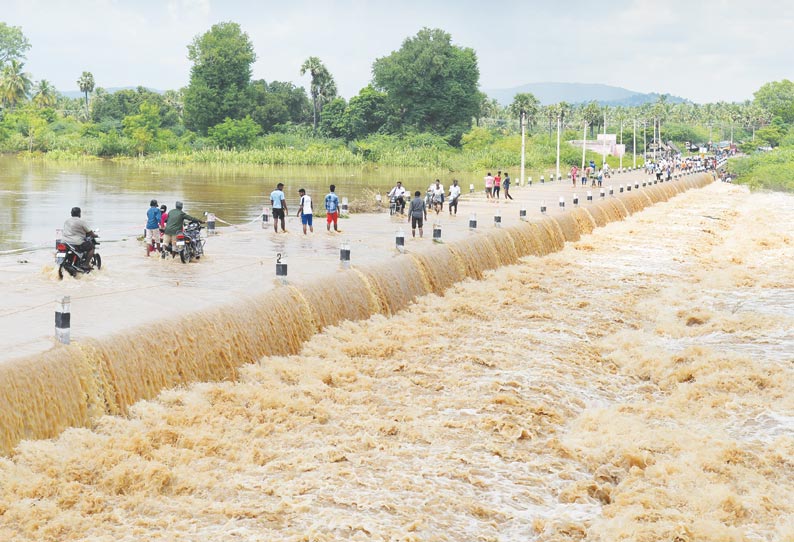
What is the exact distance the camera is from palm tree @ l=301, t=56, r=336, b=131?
122m

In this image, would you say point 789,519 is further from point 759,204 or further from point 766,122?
point 766,122

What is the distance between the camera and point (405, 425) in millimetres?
12117

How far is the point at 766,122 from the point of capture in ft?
588

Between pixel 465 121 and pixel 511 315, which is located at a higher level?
pixel 465 121

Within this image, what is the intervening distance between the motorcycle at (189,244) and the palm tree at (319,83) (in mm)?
103654

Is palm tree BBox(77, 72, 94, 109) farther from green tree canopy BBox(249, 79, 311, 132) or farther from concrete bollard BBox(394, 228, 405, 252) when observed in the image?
concrete bollard BBox(394, 228, 405, 252)

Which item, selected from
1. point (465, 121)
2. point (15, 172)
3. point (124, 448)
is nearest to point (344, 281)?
point (124, 448)

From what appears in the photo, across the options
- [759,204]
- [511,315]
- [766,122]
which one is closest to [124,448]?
[511,315]

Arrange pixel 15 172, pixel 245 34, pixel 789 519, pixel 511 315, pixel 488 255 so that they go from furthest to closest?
1. pixel 245 34
2. pixel 15 172
3. pixel 488 255
4. pixel 511 315
5. pixel 789 519

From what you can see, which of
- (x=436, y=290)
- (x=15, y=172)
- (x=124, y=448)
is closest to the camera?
(x=124, y=448)

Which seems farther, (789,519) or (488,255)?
(488,255)

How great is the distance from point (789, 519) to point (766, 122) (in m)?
185

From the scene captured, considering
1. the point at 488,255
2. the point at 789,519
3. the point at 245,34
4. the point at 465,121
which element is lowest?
the point at 789,519

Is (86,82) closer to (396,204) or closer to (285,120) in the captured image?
(285,120)
